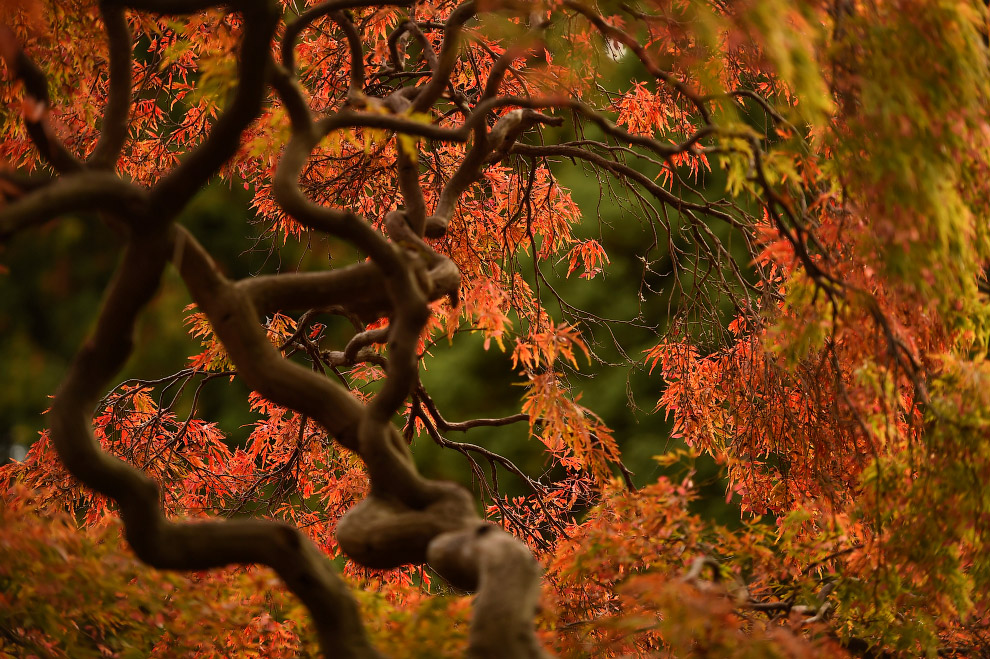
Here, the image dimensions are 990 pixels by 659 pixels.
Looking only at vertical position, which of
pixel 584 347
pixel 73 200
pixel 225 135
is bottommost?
pixel 584 347

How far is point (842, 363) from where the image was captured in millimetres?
3986

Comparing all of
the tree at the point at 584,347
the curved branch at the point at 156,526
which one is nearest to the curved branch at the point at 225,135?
the tree at the point at 584,347

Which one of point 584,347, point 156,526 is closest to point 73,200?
point 156,526

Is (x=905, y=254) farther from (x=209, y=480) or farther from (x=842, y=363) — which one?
(x=209, y=480)

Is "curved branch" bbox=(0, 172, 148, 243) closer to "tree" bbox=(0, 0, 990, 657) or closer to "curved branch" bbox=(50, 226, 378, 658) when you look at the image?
"tree" bbox=(0, 0, 990, 657)

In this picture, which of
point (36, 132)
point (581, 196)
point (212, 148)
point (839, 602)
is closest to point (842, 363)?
point (839, 602)

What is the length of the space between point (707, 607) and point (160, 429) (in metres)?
4.30

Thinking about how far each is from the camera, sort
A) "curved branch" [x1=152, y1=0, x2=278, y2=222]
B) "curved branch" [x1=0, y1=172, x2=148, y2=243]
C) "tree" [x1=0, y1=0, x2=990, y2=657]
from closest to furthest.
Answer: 1. "curved branch" [x1=0, y1=172, x2=148, y2=243]
2. "curved branch" [x1=152, y1=0, x2=278, y2=222]
3. "tree" [x1=0, y1=0, x2=990, y2=657]

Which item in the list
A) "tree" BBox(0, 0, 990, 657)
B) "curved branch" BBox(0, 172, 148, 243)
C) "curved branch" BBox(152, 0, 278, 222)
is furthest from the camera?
"tree" BBox(0, 0, 990, 657)

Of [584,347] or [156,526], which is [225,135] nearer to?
[156,526]

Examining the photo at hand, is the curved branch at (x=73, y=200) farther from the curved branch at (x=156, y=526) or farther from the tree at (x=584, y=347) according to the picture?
the curved branch at (x=156, y=526)

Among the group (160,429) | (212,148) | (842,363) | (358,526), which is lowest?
(160,429)

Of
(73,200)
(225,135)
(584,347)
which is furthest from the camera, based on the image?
(584,347)

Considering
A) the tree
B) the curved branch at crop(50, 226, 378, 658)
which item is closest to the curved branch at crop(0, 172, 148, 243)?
the tree
